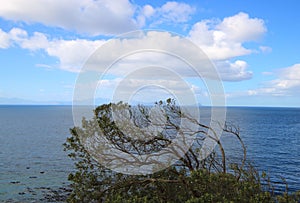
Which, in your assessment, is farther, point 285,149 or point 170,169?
point 285,149

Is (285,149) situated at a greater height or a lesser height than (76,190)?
lesser

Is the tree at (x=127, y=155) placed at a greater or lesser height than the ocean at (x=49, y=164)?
greater

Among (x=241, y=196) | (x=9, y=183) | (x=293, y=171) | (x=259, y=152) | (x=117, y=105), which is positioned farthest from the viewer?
(x=259, y=152)

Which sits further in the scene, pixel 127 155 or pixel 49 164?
pixel 49 164

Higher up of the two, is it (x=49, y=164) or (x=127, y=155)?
(x=127, y=155)

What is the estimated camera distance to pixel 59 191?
37.6 metres

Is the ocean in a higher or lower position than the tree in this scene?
lower

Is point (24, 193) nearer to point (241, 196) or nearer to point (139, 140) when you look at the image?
point (139, 140)

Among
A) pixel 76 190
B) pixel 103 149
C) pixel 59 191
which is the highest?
pixel 103 149

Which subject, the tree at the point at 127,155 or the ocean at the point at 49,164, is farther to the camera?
the ocean at the point at 49,164

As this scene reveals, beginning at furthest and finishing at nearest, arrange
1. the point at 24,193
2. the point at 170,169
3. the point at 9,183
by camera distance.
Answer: the point at 9,183
the point at 24,193
the point at 170,169

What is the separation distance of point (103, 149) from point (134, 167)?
75.4 inches

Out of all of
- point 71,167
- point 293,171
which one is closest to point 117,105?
point 71,167

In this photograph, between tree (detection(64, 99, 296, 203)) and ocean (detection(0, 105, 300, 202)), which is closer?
tree (detection(64, 99, 296, 203))
